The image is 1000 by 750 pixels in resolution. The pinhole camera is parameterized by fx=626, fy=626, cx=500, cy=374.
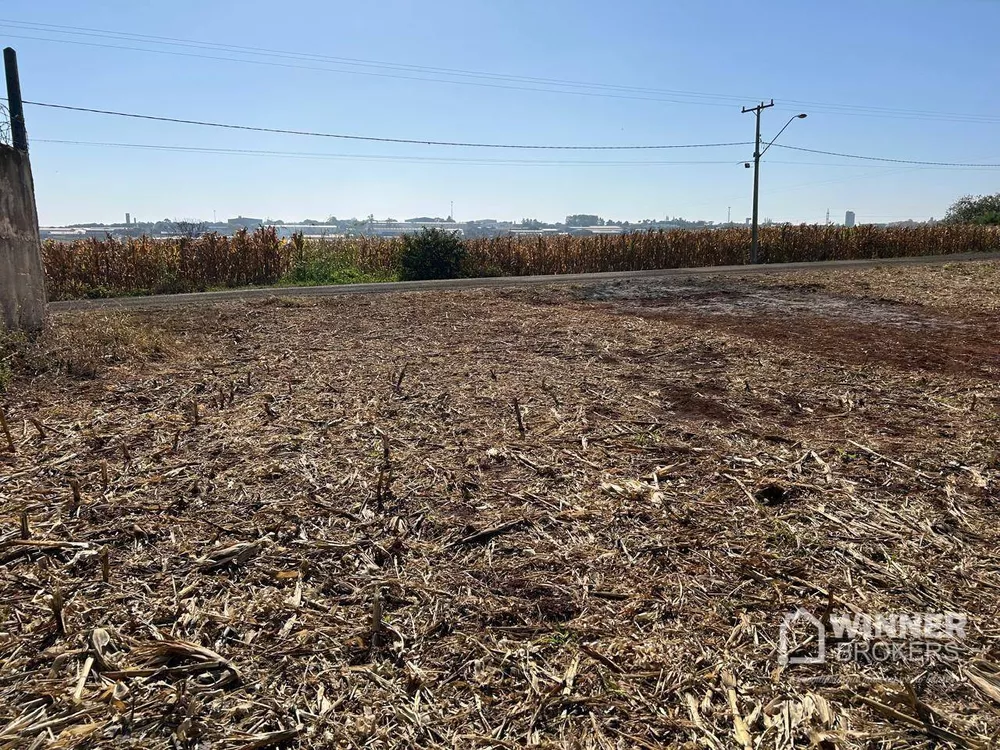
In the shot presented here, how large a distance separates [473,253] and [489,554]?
2340 cm

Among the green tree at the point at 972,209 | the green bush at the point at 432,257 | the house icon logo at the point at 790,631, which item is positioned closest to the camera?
the house icon logo at the point at 790,631

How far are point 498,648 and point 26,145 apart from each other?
47.3ft

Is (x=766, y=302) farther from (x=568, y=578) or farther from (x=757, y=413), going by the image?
(x=568, y=578)

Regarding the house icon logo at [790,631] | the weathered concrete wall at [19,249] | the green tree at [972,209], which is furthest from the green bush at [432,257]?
the green tree at [972,209]

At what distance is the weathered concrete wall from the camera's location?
6.86m

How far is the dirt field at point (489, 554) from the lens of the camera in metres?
2.14

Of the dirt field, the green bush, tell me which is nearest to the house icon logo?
the dirt field

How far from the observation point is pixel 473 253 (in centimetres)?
2575

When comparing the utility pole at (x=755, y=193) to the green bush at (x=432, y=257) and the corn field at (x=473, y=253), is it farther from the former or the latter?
the green bush at (x=432, y=257)

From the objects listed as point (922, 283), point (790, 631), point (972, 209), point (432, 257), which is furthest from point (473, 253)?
point (972, 209)

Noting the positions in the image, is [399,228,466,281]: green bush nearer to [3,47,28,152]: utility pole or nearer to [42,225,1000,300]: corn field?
[42,225,1000,300]: corn field

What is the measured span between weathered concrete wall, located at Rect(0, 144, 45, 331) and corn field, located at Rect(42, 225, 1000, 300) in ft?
38.2

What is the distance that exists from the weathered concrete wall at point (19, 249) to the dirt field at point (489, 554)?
1.91 feet

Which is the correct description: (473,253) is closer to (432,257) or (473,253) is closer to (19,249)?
(432,257)
